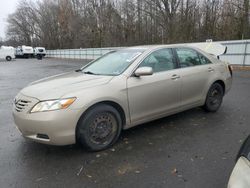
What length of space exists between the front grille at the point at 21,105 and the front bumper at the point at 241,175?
2.68 meters

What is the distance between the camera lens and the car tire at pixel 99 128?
3.20m

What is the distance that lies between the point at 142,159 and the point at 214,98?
9.09 feet

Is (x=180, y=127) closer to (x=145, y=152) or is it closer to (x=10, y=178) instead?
(x=145, y=152)

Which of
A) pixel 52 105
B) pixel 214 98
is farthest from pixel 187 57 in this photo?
pixel 52 105

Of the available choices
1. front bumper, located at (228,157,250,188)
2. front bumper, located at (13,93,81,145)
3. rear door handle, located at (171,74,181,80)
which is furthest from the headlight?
front bumper, located at (228,157,250,188)

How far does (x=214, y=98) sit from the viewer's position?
5086 mm

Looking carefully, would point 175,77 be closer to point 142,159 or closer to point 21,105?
point 142,159

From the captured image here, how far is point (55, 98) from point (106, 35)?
33186mm

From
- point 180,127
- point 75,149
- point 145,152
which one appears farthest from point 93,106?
point 180,127

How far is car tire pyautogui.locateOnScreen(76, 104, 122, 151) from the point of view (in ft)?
10.5

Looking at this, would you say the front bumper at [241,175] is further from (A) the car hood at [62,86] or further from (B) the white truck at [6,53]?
(B) the white truck at [6,53]

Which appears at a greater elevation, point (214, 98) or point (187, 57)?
point (187, 57)

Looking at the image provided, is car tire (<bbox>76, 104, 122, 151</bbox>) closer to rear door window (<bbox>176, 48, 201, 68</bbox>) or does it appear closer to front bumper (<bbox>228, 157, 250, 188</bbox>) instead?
rear door window (<bbox>176, 48, 201, 68</bbox>)

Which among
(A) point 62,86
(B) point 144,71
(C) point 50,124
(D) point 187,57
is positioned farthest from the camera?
(D) point 187,57
